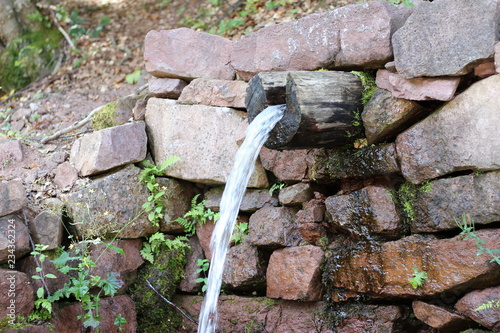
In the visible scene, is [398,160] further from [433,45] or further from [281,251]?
[281,251]

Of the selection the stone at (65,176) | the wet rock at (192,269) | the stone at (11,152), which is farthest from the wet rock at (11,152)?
the wet rock at (192,269)

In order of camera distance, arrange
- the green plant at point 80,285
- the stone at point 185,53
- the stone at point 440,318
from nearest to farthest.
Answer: the stone at point 440,318 → the green plant at point 80,285 → the stone at point 185,53

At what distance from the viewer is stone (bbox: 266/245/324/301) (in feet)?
13.5

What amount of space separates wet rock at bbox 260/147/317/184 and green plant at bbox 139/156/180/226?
35.1 inches

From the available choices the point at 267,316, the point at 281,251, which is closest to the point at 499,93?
the point at 281,251

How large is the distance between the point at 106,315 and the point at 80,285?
1.36ft

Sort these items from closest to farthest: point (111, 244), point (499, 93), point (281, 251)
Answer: point (499, 93) → point (281, 251) → point (111, 244)

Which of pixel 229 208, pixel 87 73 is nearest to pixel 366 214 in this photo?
pixel 229 208

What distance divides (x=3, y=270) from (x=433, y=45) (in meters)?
3.78

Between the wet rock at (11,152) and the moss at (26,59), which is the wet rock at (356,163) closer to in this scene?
the wet rock at (11,152)

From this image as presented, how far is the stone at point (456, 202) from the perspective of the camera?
3326mm

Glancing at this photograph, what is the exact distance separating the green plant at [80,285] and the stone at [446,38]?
9.38 feet

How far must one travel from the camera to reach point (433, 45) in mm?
3471

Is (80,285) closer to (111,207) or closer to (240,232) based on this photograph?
(111,207)
